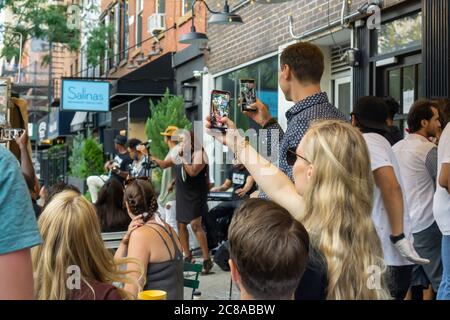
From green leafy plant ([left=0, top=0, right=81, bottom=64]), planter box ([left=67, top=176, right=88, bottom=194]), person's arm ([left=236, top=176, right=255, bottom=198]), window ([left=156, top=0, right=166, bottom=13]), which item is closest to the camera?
person's arm ([left=236, top=176, right=255, bottom=198])

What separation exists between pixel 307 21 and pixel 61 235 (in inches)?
267

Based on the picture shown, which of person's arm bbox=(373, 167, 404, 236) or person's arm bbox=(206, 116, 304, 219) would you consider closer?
person's arm bbox=(206, 116, 304, 219)

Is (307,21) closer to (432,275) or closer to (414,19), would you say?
(414,19)

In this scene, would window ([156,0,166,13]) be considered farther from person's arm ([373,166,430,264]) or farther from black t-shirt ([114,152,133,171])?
person's arm ([373,166,430,264])

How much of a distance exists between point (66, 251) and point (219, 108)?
1.01 m

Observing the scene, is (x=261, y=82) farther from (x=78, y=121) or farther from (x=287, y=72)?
(x=78, y=121)

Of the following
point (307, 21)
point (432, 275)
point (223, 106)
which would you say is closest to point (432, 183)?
point (432, 275)

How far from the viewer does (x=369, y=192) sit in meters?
2.44

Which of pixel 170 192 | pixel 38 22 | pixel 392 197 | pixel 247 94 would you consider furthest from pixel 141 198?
pixel 38 22

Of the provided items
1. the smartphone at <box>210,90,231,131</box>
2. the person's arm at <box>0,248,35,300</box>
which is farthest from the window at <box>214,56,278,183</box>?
the person's arm at <box>0,248,35,300</box>

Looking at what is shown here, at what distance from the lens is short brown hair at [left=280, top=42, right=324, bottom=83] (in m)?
3.43

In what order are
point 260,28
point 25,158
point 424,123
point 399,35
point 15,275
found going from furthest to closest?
point 260,28 → point 399,35 → point 424,123 → point 25,158 → point 15,275

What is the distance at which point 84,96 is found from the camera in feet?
51.2

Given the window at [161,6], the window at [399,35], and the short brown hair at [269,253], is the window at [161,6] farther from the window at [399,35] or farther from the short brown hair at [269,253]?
the short brown hair at [269,253]
